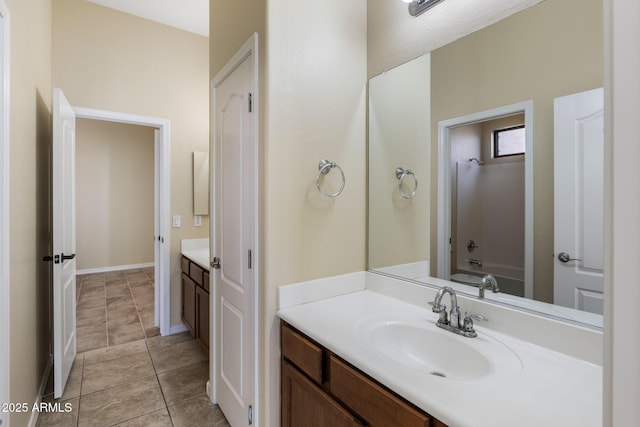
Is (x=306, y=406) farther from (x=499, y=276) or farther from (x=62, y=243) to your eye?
(x=62, y=243)

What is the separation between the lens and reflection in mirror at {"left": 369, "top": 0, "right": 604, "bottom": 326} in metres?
1.03

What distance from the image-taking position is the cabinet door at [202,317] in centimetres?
A: 246

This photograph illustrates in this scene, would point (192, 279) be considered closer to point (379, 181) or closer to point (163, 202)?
point (163, 202)

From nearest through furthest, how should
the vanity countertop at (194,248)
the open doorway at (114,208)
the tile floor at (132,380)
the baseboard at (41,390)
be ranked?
1. the baseboard at (41,390)
2. the tile floor at (132,380)
3. the vanity countertop at (194,248)
4. the open doorway at (114,208)

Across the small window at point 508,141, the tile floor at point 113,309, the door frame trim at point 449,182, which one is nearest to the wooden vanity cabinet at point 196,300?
the tile floor at point 113,309

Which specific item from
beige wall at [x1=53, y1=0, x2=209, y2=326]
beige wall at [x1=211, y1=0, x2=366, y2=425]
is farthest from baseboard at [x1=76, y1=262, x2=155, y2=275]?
beige wall at [x1=211, y1=0, x2=366, y2=425]

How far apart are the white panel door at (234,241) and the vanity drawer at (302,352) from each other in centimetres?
22

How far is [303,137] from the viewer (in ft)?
4.85

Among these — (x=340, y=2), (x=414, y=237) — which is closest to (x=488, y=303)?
(x=414, y=237)

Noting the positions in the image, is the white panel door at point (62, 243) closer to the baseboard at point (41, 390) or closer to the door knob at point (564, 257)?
the baseboard at point (41, 390)

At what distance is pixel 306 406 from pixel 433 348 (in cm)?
55

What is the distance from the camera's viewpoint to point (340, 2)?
1.60 meters

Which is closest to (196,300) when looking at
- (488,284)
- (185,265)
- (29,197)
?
(185,265)

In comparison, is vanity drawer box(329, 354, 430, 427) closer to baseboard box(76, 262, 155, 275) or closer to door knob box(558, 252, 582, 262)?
door knob box(558, 252, 582, 262)
